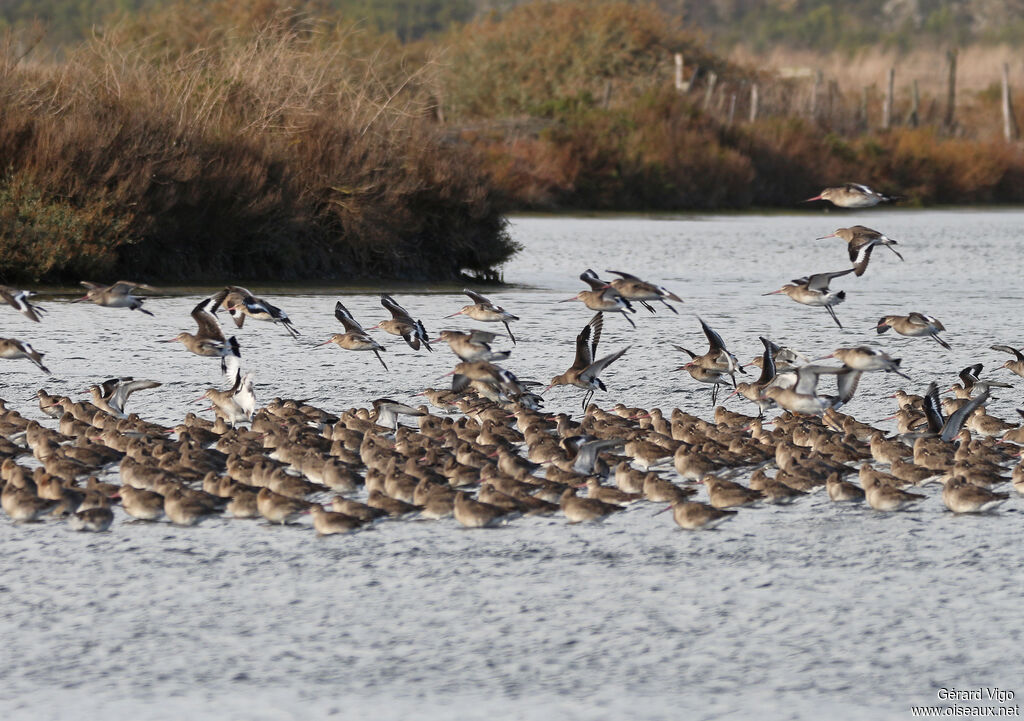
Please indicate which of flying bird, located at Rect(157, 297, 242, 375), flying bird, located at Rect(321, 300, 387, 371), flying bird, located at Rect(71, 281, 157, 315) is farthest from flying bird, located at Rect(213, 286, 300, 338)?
flying bird, located at Rect(71, 281, 157, 315)

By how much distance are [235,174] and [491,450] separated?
10.9 meters

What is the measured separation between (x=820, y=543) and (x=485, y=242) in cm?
1393

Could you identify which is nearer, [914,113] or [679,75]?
[679,75]

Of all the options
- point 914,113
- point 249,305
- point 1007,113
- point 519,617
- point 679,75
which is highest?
point 679,75

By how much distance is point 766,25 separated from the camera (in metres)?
125

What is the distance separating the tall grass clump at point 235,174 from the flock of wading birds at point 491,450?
6836 millimetres

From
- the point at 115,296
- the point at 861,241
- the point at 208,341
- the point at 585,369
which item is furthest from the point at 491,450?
the point at 861,241

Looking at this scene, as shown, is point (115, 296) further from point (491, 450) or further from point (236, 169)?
point (236, 169)

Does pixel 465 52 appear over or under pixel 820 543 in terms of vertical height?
over

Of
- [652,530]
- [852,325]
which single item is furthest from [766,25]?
[652,530]

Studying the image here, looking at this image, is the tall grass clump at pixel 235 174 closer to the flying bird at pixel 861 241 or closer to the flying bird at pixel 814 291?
the flying bird at pixel 814 291

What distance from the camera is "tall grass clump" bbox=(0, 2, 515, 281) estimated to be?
17828 millimetres

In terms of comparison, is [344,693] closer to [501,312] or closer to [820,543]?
[820,543]

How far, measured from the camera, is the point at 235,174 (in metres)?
19.1
